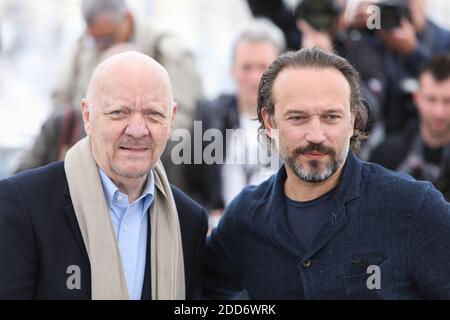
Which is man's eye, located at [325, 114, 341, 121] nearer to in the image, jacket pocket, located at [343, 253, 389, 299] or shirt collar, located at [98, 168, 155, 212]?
jacket pocket, located at [343, 253, 389, 299]

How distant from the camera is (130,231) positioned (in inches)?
134

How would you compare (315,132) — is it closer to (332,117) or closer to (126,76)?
(332,117)

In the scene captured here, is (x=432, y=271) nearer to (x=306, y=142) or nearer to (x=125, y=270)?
(x=306, y=142)

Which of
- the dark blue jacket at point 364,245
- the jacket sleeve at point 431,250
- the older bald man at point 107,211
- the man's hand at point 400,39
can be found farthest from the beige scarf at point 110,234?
the man's hand at point 400,39

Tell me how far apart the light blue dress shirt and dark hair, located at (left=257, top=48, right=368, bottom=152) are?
0.59 meters

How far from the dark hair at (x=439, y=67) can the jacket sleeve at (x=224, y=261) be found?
233 centimetres

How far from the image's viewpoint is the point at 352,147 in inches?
145

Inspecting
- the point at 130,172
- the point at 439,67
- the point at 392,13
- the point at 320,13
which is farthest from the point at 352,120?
the point at 392,13

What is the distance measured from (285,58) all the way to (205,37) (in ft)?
16.6

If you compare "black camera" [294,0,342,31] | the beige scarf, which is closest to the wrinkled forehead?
the beige scarf

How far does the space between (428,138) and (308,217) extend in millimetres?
2215

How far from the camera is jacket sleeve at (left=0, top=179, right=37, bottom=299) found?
10.5ft
